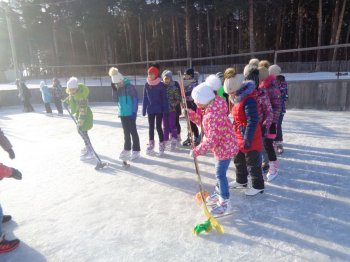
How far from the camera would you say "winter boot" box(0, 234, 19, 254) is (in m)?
2.75

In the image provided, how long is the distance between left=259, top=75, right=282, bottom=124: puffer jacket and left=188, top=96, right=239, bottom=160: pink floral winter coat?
124 centimetres

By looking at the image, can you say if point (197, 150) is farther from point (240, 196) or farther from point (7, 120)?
point (7, 120)

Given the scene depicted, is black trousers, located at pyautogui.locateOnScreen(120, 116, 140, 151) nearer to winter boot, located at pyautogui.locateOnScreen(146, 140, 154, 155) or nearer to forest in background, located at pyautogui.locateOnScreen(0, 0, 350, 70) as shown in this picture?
winter boot, located at pyautogui.locateOnScreen(146, 140, 154, 155)

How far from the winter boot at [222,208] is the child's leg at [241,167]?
56 centimetres

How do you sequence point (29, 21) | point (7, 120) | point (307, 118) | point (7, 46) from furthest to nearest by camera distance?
point (7, 46)
point (29, 21)
point (7, 120)
point (307, 118)

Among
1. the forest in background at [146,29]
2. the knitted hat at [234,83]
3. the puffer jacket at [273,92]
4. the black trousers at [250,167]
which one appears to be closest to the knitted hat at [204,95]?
the knitted hat at [234,83]

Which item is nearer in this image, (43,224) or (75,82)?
(43,224)

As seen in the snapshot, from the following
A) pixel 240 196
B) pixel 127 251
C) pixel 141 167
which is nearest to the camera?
pixel 127 251

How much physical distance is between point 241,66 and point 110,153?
15296mm

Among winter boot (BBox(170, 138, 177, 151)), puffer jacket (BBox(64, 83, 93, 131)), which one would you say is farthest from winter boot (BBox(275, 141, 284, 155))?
puffer jacket (BBox(64, 83, 93, 131))

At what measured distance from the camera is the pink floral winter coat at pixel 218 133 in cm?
288

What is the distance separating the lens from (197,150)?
9.59 feet

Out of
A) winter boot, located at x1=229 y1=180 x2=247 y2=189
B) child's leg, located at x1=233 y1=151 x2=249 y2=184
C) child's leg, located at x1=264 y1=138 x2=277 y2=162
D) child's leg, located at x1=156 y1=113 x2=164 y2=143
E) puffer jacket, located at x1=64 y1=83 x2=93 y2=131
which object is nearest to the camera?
child's leg, located at x1=233 y1=151 x2=249 y2=184

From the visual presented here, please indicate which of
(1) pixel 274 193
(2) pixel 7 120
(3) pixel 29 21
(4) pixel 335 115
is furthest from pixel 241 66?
(3) pixel 29 21
